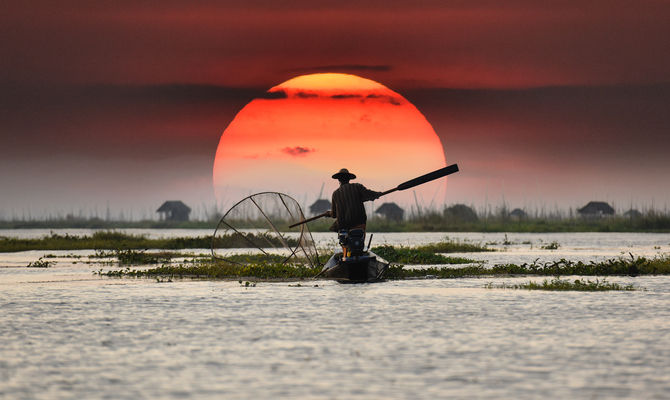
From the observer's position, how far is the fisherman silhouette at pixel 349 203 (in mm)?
22547

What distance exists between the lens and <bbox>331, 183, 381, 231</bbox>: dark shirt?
22.5 metres

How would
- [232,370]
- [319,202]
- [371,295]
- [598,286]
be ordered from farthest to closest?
[319,202] < [598,286] < [371,295] < [232,370]

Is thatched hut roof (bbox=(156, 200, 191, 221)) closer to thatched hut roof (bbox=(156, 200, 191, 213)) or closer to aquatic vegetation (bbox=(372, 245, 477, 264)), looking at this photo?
thatched hut roof (bbox=(156, 200, 191, 213))

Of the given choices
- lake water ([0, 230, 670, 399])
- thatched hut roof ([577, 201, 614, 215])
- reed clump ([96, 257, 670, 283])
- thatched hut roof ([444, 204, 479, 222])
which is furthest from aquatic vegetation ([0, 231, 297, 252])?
thatched hut roof ([577, 201, 614, 215])

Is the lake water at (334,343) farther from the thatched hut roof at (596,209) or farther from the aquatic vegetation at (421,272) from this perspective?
the thatched hut roof at (596,209)

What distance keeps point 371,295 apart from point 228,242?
31.9 metres

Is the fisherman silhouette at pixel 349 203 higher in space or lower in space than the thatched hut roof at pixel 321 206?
lower

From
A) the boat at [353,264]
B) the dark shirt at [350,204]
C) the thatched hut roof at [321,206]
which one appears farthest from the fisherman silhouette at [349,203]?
the thatched hut roof at [321,206]

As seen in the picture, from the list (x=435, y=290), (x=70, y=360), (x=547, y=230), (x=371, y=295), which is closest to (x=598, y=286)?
(x=435, y=290)

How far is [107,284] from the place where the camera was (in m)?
23.3

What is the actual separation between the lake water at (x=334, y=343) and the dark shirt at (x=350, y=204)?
6.98 feet

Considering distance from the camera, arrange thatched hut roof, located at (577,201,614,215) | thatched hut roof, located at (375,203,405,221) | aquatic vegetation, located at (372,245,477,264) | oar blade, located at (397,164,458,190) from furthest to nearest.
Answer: thatched hut roof, located at (577,201,614,215)
thatched hut roof, located at (375,203,405,221)
aquatic vegetation, located at (372,245,477,264)
oar blade, located at (397,164,458,190)

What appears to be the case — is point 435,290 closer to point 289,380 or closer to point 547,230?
point 289,380

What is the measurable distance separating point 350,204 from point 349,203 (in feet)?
0.13
